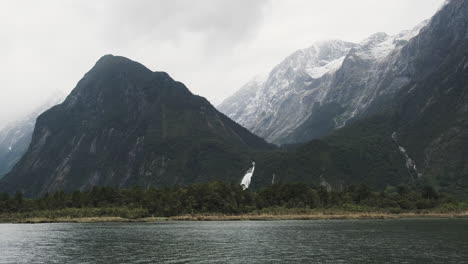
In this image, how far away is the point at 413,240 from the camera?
322 feet

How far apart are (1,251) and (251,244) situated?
151ft

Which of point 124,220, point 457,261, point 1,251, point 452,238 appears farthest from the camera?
point 124,220

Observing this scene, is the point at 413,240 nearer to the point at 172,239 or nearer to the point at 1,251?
the point at 172,239

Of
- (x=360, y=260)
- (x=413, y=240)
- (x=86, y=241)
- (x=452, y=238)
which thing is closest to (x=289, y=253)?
(x=360, y=260)

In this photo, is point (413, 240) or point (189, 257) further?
point (413, 240)

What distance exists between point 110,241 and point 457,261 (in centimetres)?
6893

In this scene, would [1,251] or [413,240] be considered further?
[413,240]

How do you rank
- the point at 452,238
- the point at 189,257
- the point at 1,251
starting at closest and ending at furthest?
the point at 189,257 → the point at 1,251 → the point at 452,238

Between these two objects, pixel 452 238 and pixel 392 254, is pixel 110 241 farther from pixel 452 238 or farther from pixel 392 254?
pixel 452 238

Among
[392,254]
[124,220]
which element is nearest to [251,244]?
[392,254]

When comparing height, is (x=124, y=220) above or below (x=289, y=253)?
above

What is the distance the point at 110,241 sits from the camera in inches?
4102

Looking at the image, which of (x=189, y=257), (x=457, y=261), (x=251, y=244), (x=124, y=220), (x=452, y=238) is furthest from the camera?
(x=124, y=220)

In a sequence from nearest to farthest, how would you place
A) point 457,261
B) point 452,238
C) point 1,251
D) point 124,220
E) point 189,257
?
point 457,261 < point 189,257 < point 1,251 < point 452,238 < point 124,220
